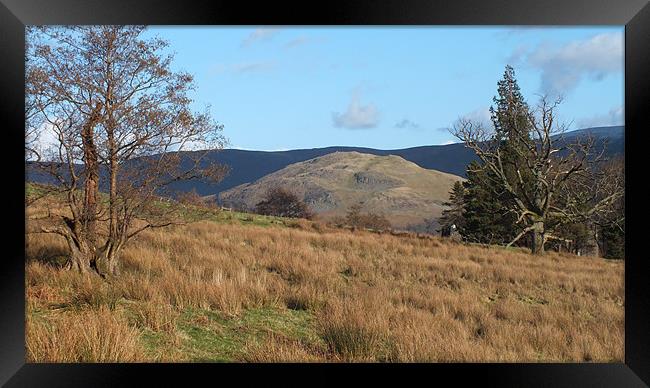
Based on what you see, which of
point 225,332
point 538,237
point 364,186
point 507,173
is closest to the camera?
point 225,332

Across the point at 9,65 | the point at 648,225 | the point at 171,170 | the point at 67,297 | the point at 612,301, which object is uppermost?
the point at 9,65

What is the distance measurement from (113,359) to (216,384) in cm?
88

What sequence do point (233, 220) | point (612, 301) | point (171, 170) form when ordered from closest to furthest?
point (171, 170), point (612, 301), point (233, 220)

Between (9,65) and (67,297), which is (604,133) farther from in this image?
(9,65)

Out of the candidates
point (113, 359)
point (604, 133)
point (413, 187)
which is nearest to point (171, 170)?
point (113, 359)

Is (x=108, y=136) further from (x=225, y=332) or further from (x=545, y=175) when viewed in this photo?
(x=545, y=175)

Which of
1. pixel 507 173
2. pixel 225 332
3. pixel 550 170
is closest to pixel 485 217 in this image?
pixel 507 173

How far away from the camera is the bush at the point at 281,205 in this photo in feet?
74.6

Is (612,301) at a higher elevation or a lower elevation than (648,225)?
lower

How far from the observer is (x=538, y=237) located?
1370cm

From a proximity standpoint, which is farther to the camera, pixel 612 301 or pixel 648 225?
pixel 612 301

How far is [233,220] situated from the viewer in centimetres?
1373
